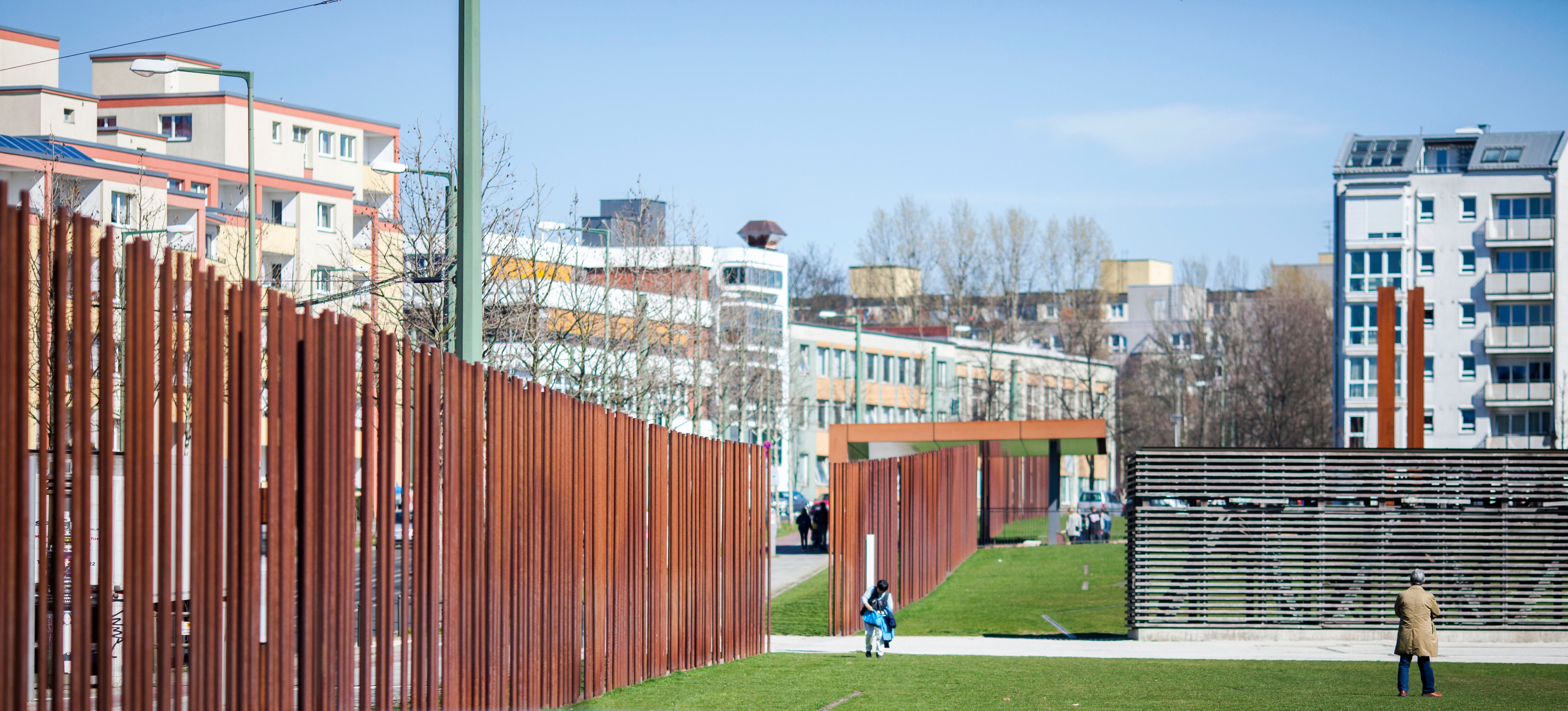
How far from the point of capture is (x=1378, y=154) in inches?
3044

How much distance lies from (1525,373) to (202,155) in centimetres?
6679

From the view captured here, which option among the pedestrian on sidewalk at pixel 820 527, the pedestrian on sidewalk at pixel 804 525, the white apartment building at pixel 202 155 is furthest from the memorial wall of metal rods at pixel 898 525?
the white apartment building at pixel 202 155

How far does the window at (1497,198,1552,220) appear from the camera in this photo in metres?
74.2

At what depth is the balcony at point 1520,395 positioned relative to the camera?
7381cm

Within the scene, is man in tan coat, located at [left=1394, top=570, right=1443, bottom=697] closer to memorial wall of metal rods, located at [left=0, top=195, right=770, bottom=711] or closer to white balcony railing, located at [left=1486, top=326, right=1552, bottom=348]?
memorial wall of metal rods, located at [left=0, top=195, right=770, bottom=711]

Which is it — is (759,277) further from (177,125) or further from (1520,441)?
(1520,441)

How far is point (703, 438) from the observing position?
51.3 feet

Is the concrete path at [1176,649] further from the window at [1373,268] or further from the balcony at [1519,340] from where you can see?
the balcony at [1519,340]

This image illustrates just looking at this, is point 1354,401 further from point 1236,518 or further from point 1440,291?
Result: point 1236,518

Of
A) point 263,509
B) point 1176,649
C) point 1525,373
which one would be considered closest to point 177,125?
point 1176,649

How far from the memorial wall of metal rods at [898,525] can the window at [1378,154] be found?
47.0m

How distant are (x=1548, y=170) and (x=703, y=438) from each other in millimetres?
69907

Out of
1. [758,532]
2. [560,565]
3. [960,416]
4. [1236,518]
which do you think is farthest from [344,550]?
[960,416]

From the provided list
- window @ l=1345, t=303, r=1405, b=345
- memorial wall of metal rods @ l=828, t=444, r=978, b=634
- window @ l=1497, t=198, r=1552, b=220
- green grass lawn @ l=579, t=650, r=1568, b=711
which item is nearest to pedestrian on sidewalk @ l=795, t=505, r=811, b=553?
memorial wall of metal rods @ l=828, t=444, r=978, b=634
